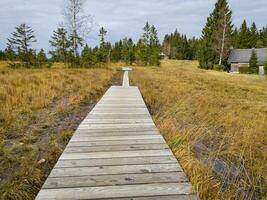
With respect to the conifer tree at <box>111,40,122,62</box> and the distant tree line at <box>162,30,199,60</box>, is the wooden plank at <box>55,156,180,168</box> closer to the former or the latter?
the conifer tree at <box>111,40,122,62</box>

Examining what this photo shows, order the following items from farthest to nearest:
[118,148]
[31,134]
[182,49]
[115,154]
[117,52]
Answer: [182,49]
[117,52]
[31,134]
[118,148]
[115,154]

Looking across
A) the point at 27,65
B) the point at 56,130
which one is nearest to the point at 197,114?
the point at 56,130

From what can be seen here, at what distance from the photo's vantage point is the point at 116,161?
3072 mm

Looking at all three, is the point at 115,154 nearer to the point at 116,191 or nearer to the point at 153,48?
the point at 116,191

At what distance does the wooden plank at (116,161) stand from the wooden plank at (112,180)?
32 centimetres

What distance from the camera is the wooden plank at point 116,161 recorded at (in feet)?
9.78

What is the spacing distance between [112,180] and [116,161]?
489 millimetres

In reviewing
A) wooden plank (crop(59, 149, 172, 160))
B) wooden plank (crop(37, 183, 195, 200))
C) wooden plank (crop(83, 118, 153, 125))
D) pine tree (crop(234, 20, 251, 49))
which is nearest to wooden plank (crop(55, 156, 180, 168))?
wooden plank (crop(59, 149, 172, 160))

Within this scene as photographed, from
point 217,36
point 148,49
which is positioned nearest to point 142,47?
point 148,49

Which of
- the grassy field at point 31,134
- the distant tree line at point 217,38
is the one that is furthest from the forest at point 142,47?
the grassy field at point 31,134

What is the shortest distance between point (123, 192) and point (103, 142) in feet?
4.99

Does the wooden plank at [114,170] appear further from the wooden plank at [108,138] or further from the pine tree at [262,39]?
the pine tree at [262,39]

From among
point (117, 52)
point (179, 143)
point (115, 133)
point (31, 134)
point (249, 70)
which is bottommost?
point (249, 70)

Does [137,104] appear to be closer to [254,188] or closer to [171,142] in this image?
[171,142]
